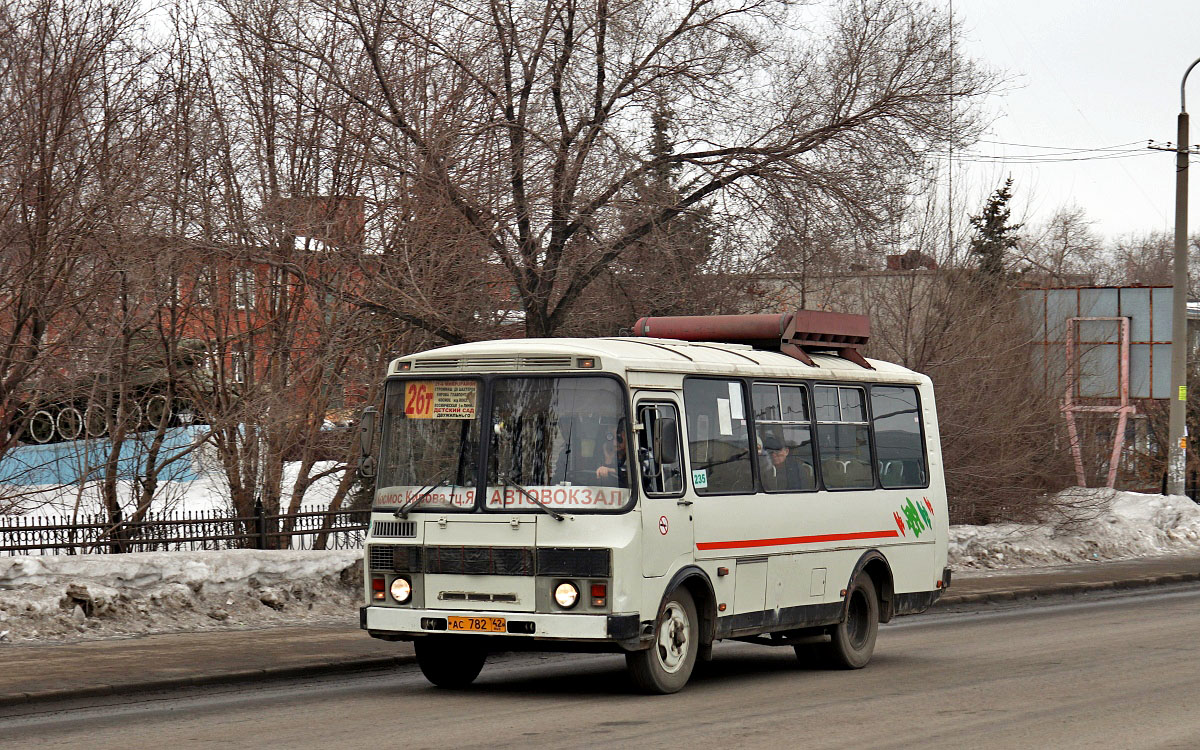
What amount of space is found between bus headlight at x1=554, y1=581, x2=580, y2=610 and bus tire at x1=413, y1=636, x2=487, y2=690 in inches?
47.1

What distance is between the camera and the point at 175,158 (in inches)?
750

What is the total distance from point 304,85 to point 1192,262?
11038cm

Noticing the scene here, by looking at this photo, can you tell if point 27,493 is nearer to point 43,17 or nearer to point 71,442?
point 71,442

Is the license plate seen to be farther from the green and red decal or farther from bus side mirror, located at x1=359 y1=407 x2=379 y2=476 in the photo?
the green and red decal

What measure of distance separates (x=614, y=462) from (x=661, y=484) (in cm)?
49

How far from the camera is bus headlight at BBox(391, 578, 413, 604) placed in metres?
11.2

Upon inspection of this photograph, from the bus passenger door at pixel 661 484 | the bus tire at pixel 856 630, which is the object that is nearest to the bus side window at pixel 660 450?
the bus passenger door at pixel 661 484

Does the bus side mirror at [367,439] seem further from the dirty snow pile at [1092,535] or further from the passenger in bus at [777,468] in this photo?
the dirty snow pile at [1092,535]

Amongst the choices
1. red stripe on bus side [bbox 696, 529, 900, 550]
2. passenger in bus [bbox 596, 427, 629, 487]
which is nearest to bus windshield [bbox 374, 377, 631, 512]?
passenger in bus [bbox 596, 427, 629, 487]

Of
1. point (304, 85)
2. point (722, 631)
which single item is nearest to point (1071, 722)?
point (722, 631)

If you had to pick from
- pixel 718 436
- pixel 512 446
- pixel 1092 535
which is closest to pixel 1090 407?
pixel 1092 535

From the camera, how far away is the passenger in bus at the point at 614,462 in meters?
10.9

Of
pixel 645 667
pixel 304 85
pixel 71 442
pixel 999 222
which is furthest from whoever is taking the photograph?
pixel 999 222

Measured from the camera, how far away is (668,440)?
11406 mm
